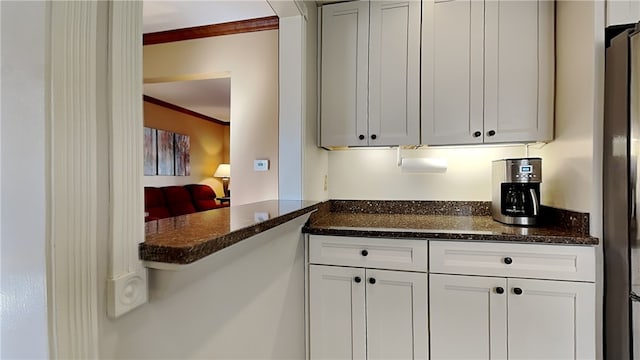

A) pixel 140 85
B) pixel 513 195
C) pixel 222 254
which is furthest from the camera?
pixel 513 195

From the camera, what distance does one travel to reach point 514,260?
60.9 inches

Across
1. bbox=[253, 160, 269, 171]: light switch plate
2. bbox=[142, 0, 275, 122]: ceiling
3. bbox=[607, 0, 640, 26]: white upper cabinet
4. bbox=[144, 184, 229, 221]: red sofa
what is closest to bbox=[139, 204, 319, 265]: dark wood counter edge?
bbox=[253, 160, 269, 171]: light switch plate

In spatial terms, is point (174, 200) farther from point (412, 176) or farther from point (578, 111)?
point (578, 111)

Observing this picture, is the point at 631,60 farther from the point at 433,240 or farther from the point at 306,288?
the point at 306,288

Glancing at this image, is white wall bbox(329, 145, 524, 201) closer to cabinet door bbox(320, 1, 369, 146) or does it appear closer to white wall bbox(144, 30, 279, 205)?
cabinet door bbox(320, 1, 369, 146)

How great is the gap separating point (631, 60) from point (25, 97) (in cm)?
192

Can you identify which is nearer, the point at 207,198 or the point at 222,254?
the point at 222,254

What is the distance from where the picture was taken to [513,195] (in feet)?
5.88

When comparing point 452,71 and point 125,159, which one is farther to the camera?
point 452,71

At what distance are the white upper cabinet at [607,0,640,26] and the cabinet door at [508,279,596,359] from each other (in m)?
1.19

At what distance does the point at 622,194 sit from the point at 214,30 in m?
2.57

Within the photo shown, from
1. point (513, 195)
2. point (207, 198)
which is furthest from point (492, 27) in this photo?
point (207, 198)

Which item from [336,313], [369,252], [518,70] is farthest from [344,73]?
[336,313]

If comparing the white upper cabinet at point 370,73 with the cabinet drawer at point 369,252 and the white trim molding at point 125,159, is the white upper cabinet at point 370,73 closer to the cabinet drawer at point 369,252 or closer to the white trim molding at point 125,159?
the cabinet drawer at point 369,252
